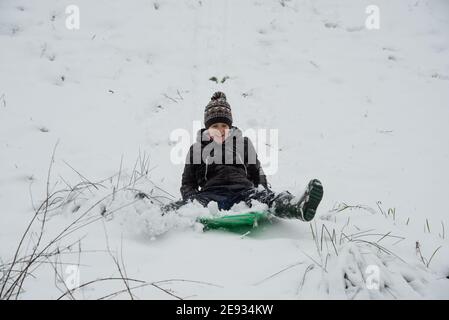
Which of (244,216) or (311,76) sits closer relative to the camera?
(244,216)

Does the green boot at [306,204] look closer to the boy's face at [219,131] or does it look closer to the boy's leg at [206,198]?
the boy's leg at [206,198]

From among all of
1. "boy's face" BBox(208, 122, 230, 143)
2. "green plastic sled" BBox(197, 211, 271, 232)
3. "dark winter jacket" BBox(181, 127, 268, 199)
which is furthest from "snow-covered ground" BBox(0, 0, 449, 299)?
"boy's face" BBox(208, 122, 230, 143)

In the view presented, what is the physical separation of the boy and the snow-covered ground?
0.36 metres

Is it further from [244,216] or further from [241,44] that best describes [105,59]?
[244,216]

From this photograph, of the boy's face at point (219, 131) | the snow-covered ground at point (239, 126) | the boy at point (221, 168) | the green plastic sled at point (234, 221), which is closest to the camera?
the snow-covered ground at point (239, 126)

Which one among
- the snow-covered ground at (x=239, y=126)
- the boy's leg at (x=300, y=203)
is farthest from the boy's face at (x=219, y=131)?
the boy's leg at (x=300, y=203)

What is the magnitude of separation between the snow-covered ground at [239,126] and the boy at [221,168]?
356 millimetres

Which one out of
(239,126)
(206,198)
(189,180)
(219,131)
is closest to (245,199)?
(206,198)

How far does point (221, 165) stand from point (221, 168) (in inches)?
2.1

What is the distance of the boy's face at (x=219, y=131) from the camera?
396 centimetres

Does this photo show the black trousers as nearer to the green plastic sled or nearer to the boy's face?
the green plastic sled

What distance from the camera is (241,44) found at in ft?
23.1

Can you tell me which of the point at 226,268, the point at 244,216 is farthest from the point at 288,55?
the point at 226,268

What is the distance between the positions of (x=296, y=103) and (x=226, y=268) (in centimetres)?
425
